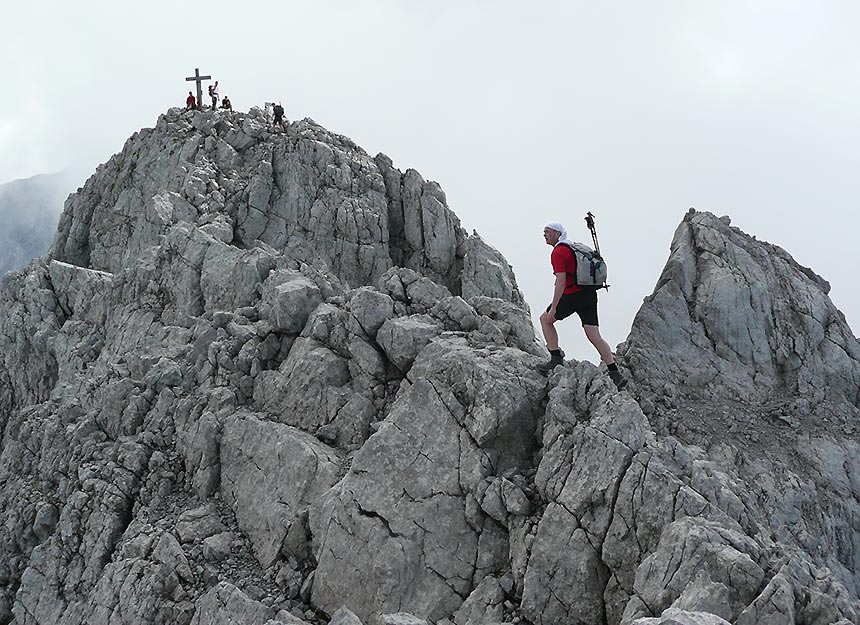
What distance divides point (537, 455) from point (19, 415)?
24141 millimetres

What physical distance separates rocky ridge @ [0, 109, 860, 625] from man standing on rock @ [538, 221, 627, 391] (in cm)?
105

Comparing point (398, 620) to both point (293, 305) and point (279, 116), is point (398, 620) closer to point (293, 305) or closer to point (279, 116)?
point (293, 305)

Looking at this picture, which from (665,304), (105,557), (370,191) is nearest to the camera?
(105,557)

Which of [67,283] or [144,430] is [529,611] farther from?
[67,283]

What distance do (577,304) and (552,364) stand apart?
1755mm

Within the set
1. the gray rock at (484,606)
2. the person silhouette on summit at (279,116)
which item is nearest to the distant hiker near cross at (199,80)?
the person silhouette on summit at (279,116)

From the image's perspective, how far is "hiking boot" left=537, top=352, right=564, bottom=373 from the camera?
18.6 metres

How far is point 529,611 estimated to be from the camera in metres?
15.0

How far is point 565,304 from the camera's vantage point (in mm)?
19109

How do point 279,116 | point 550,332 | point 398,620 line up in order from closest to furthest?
point 398,620
point 550,332
point 279,116

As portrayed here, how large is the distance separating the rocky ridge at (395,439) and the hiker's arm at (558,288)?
173 centimetres

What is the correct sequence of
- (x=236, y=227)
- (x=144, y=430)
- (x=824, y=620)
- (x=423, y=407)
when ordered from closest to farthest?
1. (x=824, y=620)
2. (x=423, y=407)
3. (x=144, y=430)
4. (x=236, y=227)

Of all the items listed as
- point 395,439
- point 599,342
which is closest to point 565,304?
point 599,342

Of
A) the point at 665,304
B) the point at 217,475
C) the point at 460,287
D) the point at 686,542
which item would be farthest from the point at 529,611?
the point at 460,287
